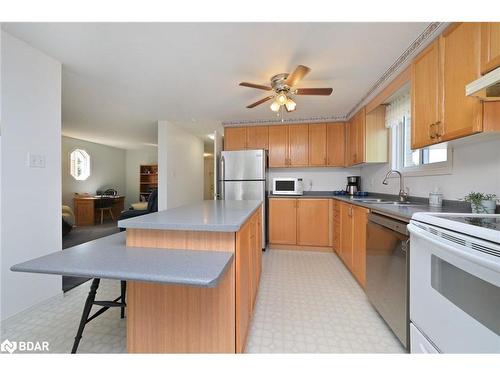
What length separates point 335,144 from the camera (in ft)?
11.9

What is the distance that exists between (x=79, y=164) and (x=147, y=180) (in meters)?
2.07

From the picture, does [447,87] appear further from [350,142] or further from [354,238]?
[350,142]

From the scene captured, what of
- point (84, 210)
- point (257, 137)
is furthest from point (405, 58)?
point (84, 210)

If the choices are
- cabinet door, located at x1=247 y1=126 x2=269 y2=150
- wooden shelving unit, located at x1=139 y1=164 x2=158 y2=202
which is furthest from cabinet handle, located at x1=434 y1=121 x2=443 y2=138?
wooden shelving unit, located at x1=139 y1=164 x2=158 y2=202

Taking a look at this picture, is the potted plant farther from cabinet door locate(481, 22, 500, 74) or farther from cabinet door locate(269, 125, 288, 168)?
cabinet door locate(269, 125, 288, 168)

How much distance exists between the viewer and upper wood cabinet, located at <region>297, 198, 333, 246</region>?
3.29 meters

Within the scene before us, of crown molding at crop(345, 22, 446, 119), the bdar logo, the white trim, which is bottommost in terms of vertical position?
the bdar logo

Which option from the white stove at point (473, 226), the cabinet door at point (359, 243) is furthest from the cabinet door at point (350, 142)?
the white stove at point (473, 226)

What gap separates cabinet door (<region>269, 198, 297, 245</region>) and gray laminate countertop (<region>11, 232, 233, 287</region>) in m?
2.43

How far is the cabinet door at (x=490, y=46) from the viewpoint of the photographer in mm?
1000

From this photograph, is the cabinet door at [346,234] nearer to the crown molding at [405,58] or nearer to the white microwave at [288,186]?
the white microwave at [288,186]

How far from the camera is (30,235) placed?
67.5 inches

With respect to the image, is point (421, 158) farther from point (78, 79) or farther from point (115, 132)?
point (115, 132)

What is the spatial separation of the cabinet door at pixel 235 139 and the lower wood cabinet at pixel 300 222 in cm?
122
